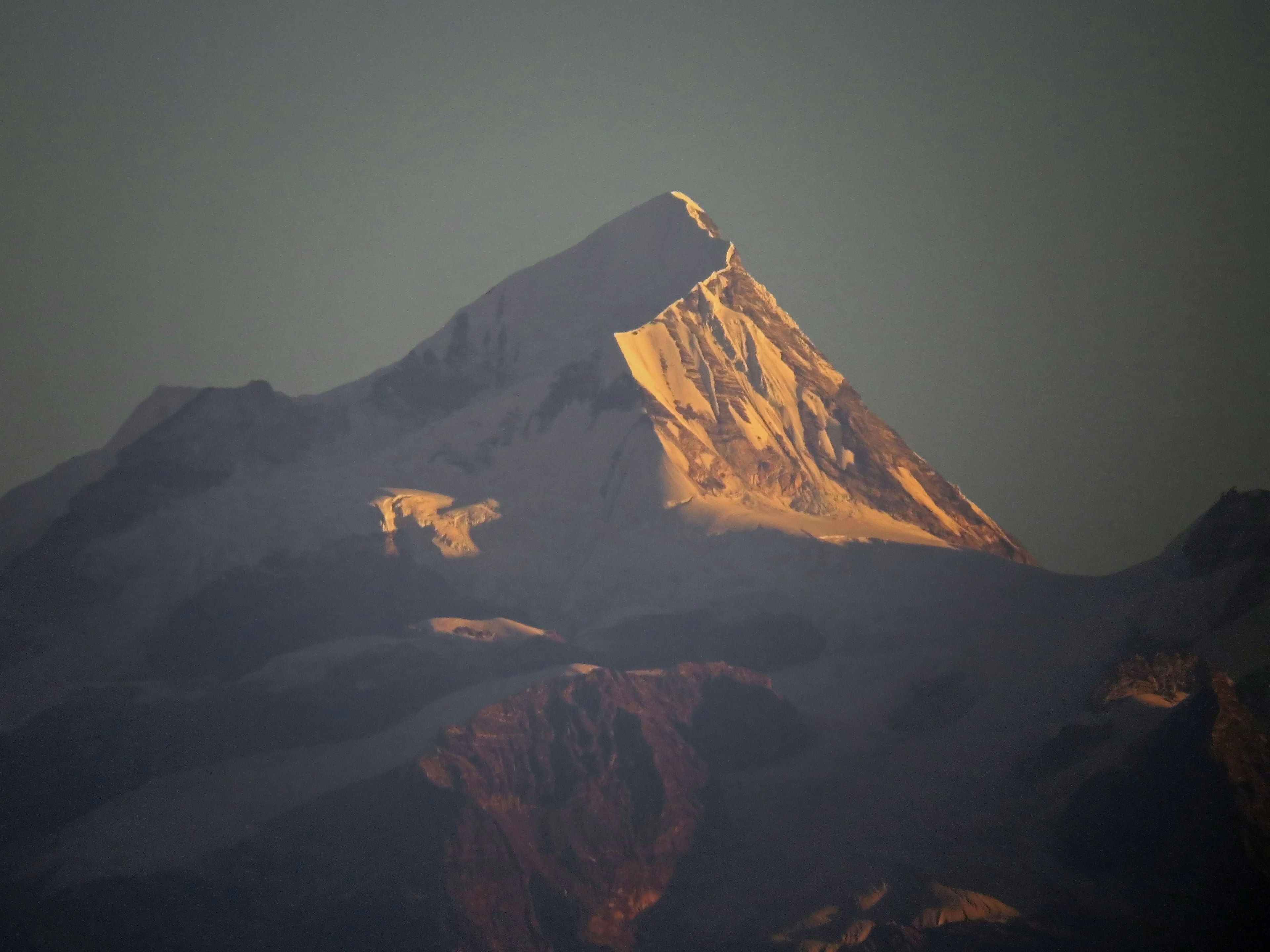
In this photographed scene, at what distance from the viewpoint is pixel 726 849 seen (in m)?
62.9

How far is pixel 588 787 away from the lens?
6344 centimetres

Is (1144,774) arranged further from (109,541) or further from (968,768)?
(109,541)

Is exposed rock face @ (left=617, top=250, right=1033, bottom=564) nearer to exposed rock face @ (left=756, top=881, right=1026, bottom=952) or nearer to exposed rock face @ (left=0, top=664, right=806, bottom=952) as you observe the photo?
exposed rock face @ (left=0, top=664, right=806, bottom=952)

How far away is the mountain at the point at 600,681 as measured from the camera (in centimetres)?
5756

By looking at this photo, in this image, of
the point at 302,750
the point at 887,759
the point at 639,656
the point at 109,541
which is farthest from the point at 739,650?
the point at 109,541

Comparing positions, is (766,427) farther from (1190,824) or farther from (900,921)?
(900,921)

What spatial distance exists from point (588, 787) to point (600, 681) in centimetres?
655

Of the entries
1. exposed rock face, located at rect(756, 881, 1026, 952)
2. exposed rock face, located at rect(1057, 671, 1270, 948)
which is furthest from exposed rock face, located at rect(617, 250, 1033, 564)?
exposed rock face, located at rect(756, 881, 1026, 952)

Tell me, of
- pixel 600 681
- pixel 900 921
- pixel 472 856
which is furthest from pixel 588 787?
pixel 900 921

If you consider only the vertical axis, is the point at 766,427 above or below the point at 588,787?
above

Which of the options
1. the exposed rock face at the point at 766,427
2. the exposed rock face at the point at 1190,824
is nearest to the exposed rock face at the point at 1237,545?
the exposed rock face at the point at 1190,824

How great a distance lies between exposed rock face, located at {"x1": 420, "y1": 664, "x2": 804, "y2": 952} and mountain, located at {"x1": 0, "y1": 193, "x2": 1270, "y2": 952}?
0.57 ft

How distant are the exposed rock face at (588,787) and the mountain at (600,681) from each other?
17 cm

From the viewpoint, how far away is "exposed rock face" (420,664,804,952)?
57594 mm
